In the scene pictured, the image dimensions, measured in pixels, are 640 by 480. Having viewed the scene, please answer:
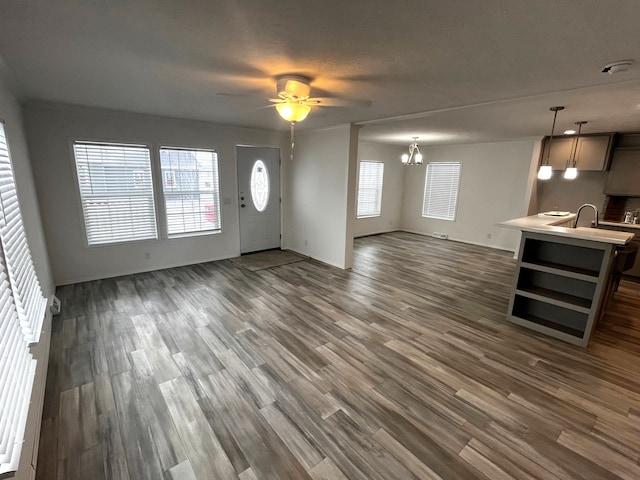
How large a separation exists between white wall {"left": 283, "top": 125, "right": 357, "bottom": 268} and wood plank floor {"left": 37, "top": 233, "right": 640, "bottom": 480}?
149 centimetres

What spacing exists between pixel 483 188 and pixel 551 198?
52.5 inches

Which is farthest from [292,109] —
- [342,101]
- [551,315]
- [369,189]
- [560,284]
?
[369,189]

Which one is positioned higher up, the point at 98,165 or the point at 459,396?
the point at 98,165

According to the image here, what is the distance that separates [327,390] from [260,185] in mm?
4351

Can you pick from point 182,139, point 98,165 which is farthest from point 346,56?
point 98,165

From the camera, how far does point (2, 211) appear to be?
1.89m

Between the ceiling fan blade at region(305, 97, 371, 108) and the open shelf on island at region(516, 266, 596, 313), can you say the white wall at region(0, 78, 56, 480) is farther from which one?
the open shelf on island at region(516, 266, 596, 313)

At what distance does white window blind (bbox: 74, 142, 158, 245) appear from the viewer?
4020 mm

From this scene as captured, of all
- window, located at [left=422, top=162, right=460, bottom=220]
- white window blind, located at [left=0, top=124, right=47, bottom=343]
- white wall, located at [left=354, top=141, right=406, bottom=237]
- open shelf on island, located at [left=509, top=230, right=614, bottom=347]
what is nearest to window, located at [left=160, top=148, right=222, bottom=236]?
white window blind, located at [left=0, top=124, right=47, bottom=343]

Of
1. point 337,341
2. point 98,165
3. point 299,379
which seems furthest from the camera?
point 98,165

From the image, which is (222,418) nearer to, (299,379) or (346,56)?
(299,379)

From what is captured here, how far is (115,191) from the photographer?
13.9 feet

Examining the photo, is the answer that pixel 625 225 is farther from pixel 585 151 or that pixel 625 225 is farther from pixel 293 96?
pixel 293 96

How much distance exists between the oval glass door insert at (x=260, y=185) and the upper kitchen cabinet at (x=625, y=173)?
6118 millimetres
